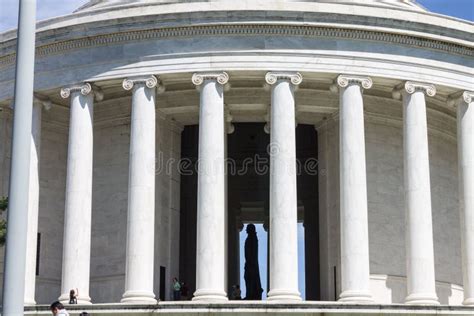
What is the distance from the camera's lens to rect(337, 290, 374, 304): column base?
2569 inches

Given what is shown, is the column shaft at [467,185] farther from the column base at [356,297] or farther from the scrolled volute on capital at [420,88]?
the column base at [356,297]

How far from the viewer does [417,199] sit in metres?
68.1

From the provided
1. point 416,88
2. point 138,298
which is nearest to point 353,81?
point 416,88

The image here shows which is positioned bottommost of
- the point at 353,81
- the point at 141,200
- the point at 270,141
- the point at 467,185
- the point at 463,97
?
the point at 141,200

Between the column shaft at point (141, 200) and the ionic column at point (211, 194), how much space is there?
317cm

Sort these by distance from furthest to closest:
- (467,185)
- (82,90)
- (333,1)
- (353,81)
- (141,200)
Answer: (333,1) < (467,185) < (82,90) < (353,81) < (141,200)

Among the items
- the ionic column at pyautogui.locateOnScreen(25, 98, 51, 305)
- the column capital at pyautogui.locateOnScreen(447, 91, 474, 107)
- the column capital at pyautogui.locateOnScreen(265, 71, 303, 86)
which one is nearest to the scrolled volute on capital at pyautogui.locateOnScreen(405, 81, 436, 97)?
the column capital at pyautogui.locateOnScreen(447, 91, 474, 107)

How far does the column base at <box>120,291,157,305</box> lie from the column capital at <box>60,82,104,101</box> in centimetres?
1432

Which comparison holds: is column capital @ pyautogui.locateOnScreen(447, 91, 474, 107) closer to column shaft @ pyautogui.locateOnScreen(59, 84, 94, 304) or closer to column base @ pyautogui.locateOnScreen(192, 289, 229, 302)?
column base @ pyautogui.locateOnScreen(192, 289, 229, 302)

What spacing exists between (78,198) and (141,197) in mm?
4722

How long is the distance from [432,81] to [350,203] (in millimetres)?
10799

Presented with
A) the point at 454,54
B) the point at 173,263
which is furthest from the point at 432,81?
the point at 173,263

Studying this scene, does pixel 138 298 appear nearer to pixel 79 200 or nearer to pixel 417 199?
pixel 79 200

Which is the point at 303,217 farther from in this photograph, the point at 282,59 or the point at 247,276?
the point at 282,59
